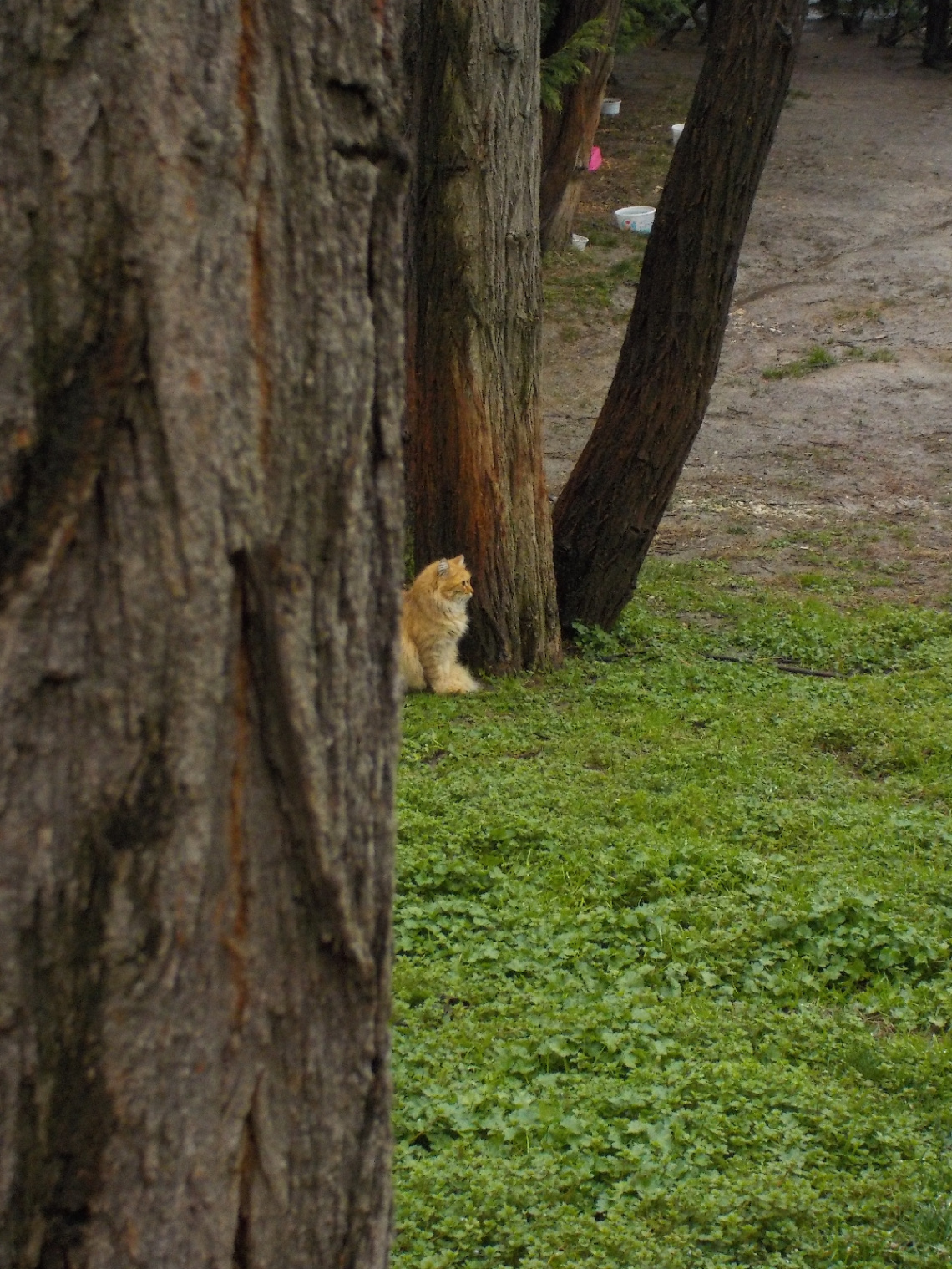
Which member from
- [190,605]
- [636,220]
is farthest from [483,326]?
[636,220]

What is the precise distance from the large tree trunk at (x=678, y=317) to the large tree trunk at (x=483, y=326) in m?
0.67

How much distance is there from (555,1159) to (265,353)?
2.93 metres

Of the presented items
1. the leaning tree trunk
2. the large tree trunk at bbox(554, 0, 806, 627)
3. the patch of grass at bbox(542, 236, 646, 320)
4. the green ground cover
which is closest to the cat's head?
the green ground cover

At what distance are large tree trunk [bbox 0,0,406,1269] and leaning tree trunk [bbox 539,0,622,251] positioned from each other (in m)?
15.2

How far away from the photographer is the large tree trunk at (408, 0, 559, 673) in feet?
24.9

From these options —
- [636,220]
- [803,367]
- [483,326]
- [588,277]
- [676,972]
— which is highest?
[636,220]

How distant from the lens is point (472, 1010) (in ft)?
15.6

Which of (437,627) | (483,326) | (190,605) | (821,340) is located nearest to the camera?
(190,605)

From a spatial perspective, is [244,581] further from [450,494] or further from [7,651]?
[450,494]

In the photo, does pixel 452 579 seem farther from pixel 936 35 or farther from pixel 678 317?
pixel 936 35

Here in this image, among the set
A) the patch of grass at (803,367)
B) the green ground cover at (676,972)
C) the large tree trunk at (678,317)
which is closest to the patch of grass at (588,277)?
the patch of grass at (803,367)

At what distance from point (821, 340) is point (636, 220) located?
4241 mm

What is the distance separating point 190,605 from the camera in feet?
5.62

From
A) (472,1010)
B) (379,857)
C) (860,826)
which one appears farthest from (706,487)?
(379,857)
